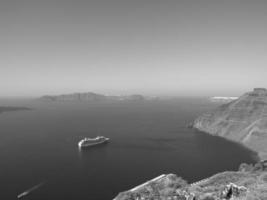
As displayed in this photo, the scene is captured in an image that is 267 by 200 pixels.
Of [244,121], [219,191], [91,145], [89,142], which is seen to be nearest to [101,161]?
[91,145]

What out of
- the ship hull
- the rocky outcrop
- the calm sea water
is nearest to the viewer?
the rocky outcrop

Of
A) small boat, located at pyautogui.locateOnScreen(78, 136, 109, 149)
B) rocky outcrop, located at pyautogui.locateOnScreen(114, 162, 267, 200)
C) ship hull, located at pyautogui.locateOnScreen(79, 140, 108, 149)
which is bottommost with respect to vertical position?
ship hull, located at pyautogui.locateOnScreen(79, 140, 108, 149)

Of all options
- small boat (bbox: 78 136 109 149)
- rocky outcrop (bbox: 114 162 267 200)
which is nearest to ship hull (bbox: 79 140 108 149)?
small boat (bbox: 78 136 109 149)

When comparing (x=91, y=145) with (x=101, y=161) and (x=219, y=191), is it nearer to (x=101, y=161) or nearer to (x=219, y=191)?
(x=101, y=161)

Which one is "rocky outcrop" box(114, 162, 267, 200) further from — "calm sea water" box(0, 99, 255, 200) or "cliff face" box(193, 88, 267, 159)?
"cliff face" box(193, 88, 267, 159)

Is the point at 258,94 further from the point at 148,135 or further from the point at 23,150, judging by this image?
the point at 23,150

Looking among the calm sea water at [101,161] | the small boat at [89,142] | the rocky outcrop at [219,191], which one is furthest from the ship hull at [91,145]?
the rocky outcrop at [219,191]

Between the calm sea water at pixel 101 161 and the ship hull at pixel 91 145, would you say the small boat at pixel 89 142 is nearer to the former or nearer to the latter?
the ship hull at pixel 91 145

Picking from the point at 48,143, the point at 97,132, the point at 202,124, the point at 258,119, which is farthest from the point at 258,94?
the point at 48,143

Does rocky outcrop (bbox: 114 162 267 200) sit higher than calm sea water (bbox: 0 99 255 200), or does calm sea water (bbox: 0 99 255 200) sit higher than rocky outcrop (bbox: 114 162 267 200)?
rocky outcrop (bbox: 114 162 267 200)
